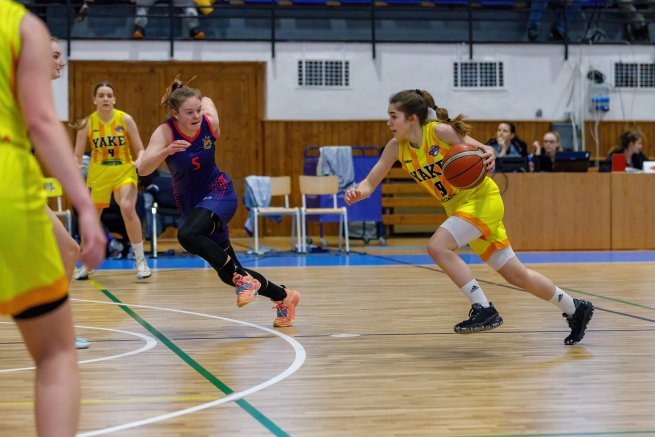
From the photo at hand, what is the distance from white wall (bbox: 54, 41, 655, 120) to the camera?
16328 mm

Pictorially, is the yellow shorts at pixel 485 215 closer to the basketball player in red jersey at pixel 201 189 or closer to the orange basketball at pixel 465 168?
the orange basketball at pixel 465 168

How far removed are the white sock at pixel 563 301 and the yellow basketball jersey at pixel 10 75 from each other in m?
3.59

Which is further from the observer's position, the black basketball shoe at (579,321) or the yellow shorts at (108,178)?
the yellow shorts at (108,178)

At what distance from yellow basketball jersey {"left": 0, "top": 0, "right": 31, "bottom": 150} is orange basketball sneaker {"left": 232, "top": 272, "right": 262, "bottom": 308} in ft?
11.3

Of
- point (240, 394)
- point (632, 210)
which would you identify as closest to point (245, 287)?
point (240, 394)

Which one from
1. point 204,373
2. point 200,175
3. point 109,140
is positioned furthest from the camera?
point 109,140

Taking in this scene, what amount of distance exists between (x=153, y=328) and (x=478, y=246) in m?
2.11

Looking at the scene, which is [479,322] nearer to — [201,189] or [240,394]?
[240,394]

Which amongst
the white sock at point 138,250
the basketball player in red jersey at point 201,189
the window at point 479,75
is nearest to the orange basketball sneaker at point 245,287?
the basketball player in red jersey at point 201,189

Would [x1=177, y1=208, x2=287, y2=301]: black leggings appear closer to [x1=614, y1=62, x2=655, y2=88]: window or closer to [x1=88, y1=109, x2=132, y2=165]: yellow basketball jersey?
[x1=88, y1=109, x2=132, y2=165]: yellow basketball jersey

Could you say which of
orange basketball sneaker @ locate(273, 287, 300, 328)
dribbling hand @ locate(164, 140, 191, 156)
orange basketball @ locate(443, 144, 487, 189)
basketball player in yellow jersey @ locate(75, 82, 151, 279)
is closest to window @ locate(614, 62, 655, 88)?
basketball player in yellow jersey @ locate(75, 82, 151, 279)

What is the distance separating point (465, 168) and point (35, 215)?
322 centimetres

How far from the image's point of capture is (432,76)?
659 inches

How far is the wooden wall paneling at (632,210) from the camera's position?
1312 centimetres
